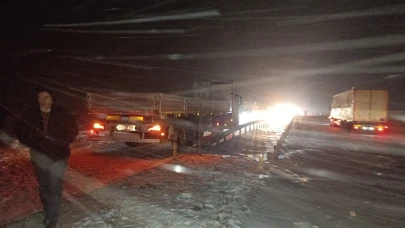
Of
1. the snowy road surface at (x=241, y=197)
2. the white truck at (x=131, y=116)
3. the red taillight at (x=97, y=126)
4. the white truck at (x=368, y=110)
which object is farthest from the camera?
the white truck at (x=368, y=110)

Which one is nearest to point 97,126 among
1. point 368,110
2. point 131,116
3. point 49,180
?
point 131,116

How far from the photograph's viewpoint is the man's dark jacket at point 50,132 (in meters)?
4.51

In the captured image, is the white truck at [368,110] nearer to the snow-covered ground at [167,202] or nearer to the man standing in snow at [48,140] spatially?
the snow-covered ground at [167,202]

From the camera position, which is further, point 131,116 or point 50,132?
point 131,116

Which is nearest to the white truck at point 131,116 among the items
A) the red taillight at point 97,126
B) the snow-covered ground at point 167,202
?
the red taillight at point 97,126

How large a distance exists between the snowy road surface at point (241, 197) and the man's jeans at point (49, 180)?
18.1 inches

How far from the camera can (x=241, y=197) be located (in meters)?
6.95

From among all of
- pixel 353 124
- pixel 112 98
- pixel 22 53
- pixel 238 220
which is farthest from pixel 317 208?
pixel 22 53

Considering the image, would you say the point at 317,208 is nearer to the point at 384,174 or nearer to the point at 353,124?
the point at 384,174

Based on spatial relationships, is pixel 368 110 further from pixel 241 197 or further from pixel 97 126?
pixel 241 197

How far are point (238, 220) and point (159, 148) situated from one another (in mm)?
10408

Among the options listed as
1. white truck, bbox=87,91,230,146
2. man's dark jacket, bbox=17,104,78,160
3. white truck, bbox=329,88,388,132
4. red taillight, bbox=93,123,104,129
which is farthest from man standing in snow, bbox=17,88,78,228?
white truck, bbox=329,88,388,132

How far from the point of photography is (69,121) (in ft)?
15.6

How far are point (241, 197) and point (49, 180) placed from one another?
12.0ft
